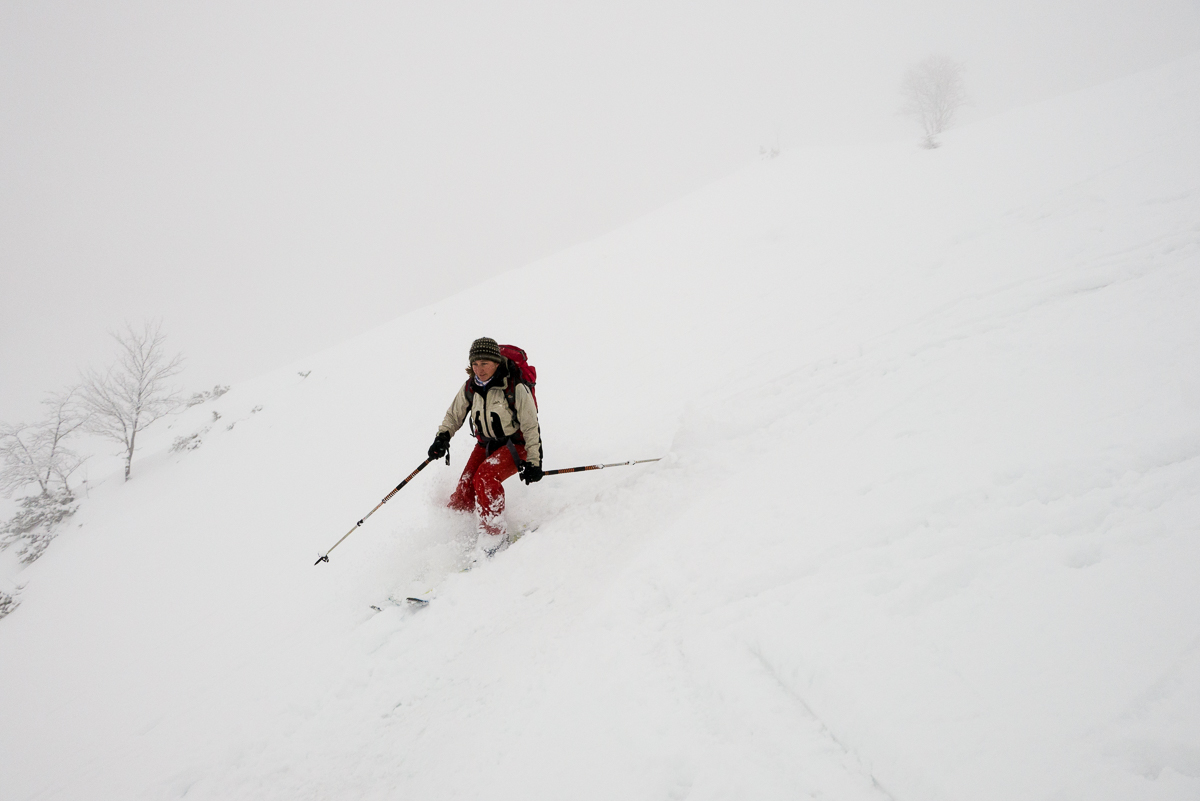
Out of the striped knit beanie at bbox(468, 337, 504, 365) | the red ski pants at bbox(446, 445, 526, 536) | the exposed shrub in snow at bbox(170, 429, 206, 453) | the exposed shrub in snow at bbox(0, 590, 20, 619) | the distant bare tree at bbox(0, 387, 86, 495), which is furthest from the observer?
the exposed shrub in snow at bbox(170, 429, 206, 453)

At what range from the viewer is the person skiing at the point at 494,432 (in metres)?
5.72

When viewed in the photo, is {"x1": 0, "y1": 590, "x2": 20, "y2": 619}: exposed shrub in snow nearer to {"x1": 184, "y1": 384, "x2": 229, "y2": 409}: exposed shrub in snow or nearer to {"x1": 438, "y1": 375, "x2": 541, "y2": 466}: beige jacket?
{"x1": 184, "y1": 384, "x2": 229, "y2": 409}: exposed shrub in snow

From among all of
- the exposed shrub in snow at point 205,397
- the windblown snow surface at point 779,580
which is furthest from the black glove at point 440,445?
the exposed shrub in snow at point 205,397

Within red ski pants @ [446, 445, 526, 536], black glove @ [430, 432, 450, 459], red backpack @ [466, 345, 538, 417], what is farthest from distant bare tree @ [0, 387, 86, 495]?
red backpack @ [466, 345, 538, 417]

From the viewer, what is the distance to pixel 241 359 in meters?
79.4

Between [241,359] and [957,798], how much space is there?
100 m

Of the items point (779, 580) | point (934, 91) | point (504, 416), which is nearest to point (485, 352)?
point (504, 416)

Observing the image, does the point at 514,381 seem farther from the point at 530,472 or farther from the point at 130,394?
the point at 130,394

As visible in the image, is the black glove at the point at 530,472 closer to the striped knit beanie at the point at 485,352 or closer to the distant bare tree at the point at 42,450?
the striped knit beanie at the point at 485,352

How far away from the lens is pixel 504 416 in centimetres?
575

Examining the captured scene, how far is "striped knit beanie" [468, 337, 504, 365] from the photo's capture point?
18.1 ft

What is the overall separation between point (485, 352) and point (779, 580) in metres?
3.92

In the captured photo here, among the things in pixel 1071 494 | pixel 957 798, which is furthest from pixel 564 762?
pixel 1071 494

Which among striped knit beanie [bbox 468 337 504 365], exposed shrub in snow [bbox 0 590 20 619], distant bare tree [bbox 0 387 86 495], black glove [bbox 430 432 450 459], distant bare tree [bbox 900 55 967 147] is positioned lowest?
exposed shrub in snow [bbox 0 590 20 619]
